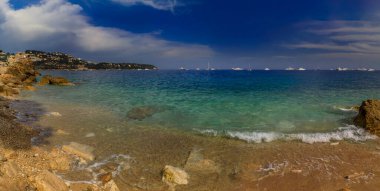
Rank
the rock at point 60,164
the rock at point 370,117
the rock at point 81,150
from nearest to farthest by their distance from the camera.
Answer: the rock at point 60,164 → the rock at point 81,150 → the rock at point 370,117

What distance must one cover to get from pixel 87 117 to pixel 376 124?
20.9 metres

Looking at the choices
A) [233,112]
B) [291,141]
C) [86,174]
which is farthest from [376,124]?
[86,174]

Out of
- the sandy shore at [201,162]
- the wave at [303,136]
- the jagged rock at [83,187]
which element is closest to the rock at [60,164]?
the sandy shore at [201,162]

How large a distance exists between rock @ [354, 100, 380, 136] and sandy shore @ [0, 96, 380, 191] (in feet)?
7.46

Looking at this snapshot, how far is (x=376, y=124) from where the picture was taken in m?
18.5

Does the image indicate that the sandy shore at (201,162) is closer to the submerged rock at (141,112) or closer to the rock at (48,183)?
the rock at (48,183)

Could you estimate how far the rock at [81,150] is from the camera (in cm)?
1345

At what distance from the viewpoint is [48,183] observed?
8656 millimetres

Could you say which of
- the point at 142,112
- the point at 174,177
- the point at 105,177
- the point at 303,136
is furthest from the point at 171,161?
the point at 142,112

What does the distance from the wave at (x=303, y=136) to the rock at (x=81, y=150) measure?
23.6 feet

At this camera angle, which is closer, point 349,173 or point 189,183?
point 189,183

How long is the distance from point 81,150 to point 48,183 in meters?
5.43

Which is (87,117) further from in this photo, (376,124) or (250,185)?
(376,124)

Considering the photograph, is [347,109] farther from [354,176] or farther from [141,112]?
[141,112]
